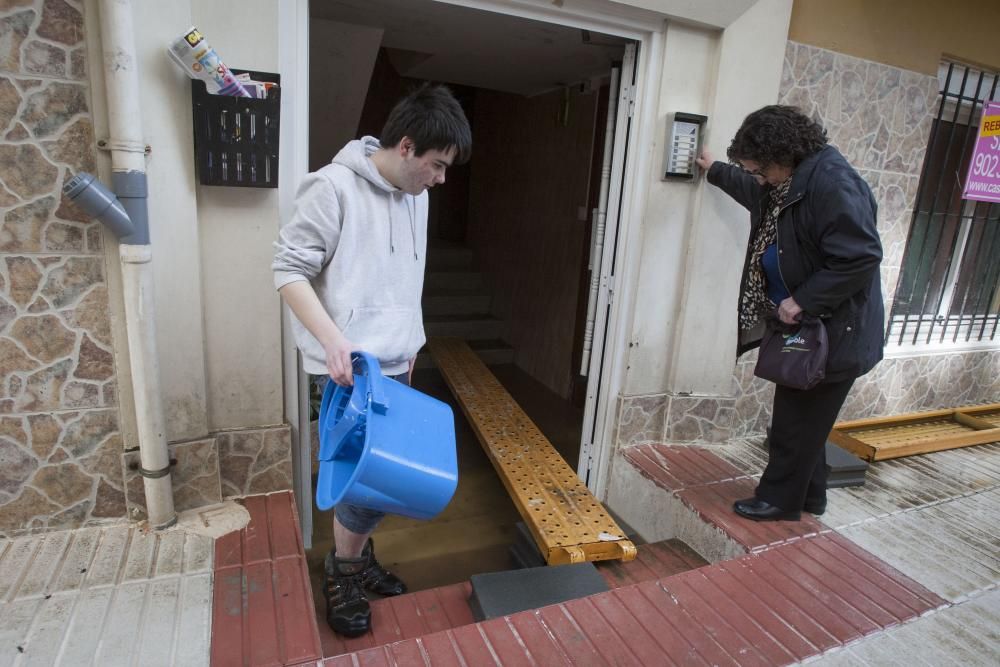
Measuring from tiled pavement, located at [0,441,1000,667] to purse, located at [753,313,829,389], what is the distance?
0.67m

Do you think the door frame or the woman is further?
the door frame

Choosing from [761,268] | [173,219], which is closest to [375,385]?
[173,219]

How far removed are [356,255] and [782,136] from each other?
1590mm

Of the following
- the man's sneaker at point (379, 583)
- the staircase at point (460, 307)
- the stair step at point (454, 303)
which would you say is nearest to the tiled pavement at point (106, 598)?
the man's sneaker at point (379, 583)

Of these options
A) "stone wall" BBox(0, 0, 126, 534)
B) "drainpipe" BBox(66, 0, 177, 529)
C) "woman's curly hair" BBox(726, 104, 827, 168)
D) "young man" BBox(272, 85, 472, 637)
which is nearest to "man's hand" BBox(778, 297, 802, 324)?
"woman's curly hair" BBox(726, 104, 827, 168)

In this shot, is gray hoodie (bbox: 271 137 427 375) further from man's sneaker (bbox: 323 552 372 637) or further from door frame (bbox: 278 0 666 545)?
man's sneaker (bbox: 323 552 372 637)

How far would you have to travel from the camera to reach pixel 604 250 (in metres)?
3.02

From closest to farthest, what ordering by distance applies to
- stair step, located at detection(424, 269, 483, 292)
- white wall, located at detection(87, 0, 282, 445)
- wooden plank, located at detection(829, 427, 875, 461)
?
white wall, located at detection(87, 0, 282, 445) < wooden plank, located at detection(829, 427, 875, 461) < stair step, located at detection(424, 269, 483, 292)

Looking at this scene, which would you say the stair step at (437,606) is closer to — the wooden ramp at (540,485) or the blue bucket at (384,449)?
the wooden ramp at (540,485)

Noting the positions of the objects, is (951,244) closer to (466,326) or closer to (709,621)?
(709,621)

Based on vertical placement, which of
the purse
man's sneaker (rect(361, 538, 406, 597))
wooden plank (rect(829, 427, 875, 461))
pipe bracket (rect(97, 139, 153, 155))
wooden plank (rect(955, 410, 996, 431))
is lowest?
man's sneaker (rect(361, 538, 406, 597))

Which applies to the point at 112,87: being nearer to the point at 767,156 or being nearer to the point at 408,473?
the point at 408,473

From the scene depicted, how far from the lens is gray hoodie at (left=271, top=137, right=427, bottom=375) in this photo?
5.37 feet

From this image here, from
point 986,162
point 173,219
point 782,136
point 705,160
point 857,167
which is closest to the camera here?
point 173,219
